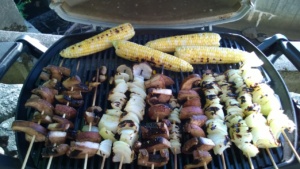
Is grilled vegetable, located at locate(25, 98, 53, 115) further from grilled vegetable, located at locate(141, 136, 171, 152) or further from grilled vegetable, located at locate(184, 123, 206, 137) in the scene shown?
grilled vegetable, located at locate(184, 123, 206, 137)

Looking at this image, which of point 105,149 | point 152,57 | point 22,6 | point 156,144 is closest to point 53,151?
point 105,149

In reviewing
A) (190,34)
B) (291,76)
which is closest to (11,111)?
(190,34)


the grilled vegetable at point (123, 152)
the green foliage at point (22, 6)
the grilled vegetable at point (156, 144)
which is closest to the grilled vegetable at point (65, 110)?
the grilled vegetable at point (123, 152)

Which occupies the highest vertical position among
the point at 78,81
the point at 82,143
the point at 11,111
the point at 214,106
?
the point at 11,111

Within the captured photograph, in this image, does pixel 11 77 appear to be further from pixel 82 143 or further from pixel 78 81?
pixel 82 143

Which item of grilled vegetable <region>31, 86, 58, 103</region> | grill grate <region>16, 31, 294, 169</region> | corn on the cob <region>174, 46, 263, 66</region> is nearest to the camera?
grill grate <region>16, 31, 294, 169</region>

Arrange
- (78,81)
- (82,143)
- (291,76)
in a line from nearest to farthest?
(82,143) < (78,81) < (291,76)

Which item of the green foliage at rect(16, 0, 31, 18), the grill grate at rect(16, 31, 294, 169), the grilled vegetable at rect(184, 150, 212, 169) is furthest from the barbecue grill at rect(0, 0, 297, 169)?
A: the green foliage at rect(16, 0, 31, 18)

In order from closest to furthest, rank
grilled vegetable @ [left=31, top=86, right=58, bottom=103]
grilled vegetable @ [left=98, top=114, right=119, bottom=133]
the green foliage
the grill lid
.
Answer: grilled vegetable @ [left=98, top=114, right=119, bottom=133]
grilled vegetable @ [left=31, top=86, right=58, bottom=103]
the grill lid
the green foliage
